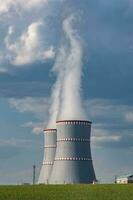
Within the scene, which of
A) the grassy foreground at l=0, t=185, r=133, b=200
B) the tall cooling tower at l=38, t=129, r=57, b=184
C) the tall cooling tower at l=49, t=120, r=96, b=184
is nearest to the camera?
the grassy foreground at l=0, t=185, r=133, b=200

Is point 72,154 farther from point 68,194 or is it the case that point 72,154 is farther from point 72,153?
point 68,194

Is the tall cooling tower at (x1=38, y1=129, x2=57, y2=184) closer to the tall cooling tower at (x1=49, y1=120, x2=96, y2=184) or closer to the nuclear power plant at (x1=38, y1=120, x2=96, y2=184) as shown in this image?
the nuclear power plant at (x1=38, y1=120, x2=96, y2=184)

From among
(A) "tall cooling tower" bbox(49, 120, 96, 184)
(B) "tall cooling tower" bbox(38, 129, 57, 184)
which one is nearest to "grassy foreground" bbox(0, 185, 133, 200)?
(A) "tall cooling tower" bbox(49, 120, 96, 184)

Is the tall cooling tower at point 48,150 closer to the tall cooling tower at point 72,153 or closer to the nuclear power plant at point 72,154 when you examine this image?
the nuclear power plant at point 72,154

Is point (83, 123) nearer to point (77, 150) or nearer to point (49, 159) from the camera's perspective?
point (77, 150)

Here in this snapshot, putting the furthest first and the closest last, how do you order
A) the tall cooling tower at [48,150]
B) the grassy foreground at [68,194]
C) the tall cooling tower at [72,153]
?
the tall cooling tower at [48,150], the tall cooling tower at [72,153], the grassy foreground at [68,194]

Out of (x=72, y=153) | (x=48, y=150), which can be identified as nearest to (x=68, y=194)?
(x=72, y=153)

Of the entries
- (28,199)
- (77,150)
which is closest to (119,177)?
(77,150)

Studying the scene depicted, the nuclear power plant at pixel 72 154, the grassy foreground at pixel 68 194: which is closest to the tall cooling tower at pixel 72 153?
the nuclear power plant at pixel 72 154
